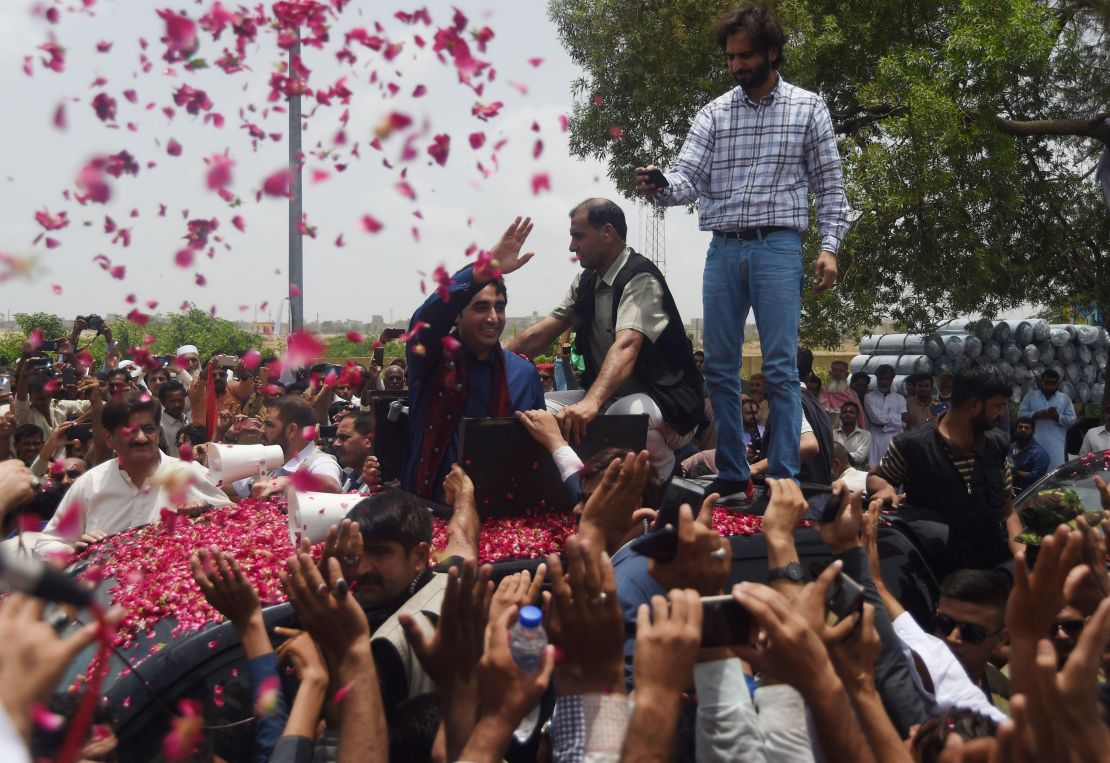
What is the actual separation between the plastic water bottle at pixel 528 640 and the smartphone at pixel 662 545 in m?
0.45

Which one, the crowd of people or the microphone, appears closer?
the microphone

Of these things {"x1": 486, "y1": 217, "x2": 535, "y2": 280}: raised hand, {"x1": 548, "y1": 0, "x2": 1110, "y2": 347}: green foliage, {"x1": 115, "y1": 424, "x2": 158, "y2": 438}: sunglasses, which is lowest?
{"x1": 115, "y1": 424, "x2": 158, "y2": 438}: sunglasses

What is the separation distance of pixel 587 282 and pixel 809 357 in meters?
4.09

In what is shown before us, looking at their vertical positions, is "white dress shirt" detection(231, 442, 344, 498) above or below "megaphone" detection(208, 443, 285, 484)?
below

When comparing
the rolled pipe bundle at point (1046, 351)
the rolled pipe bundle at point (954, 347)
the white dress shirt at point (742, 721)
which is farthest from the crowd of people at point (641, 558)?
the rolled pipe bundle at point (1046, 351)

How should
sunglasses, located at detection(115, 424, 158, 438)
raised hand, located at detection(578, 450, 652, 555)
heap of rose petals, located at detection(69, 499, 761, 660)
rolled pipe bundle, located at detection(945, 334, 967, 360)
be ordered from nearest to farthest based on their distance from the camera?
1. raised hand, located at detection(578, 450, 652, 555)
2. heap of rose petals, located at detection(69, 499, 761, 660)
3. sunglasses, located at detection(115, 424, 158, 438)
4. rolled pipe bundle, located at detection(945, 334, 967, 360)

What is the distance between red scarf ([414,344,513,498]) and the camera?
185 inches

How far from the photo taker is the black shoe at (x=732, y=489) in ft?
15.9

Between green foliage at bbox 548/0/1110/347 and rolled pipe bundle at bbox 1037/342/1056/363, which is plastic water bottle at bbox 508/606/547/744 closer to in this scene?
green foliage at bbox 548/0/1110/347

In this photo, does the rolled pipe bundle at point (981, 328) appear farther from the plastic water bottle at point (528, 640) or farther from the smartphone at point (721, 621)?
the plastic water bottle at point (528, 640)

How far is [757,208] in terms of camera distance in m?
4.96

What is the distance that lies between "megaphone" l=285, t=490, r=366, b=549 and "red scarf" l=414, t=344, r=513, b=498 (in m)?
0.62

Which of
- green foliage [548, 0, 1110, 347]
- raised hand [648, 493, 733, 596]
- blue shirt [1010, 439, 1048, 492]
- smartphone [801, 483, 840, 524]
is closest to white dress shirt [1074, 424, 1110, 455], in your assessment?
blue shirt [1010, 439, 1048, 492]

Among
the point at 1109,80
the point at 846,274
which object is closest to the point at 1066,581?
the point at 846,274
